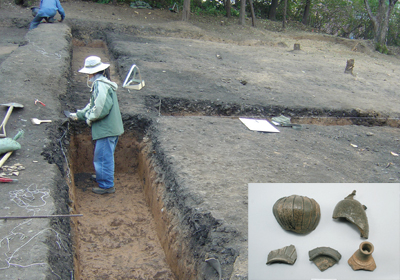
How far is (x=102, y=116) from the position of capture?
452 cm

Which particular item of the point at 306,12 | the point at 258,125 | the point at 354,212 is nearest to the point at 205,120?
the point at 258,125

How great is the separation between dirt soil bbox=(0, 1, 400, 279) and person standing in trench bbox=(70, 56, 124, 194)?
33 centimetres

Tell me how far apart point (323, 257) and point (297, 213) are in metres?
0.27

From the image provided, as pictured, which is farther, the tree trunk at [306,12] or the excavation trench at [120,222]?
the tree trunk at [306,12]

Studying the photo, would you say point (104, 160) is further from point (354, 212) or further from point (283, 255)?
point (354, 212)

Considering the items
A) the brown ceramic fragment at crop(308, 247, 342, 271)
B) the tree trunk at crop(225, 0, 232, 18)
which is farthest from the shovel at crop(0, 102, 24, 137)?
the tree trunk at crop(225, 0, 232, 18)

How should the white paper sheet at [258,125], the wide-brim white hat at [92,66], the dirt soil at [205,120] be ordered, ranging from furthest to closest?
the white paper sheet at [258,125] < the wide-brim white hat at [92,66] < the dirt soil at [205,120]

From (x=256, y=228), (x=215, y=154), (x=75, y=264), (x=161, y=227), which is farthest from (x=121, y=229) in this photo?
(x=256, y=228)

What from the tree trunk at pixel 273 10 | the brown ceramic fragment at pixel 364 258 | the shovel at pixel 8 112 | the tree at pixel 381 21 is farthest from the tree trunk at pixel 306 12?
the brown ceramic fragment at pixel 364 258

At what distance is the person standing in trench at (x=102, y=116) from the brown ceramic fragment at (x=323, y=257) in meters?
3.30

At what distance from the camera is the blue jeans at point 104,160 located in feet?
15.5

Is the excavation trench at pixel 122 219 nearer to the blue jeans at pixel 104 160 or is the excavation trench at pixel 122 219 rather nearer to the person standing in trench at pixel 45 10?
the blue jeans at pixel 104 160

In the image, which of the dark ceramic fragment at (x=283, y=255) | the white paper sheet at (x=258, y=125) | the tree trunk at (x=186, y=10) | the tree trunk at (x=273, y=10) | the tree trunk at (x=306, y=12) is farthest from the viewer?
the tree trunk at (x=306, y=12)

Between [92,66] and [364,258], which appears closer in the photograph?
[364,258]
